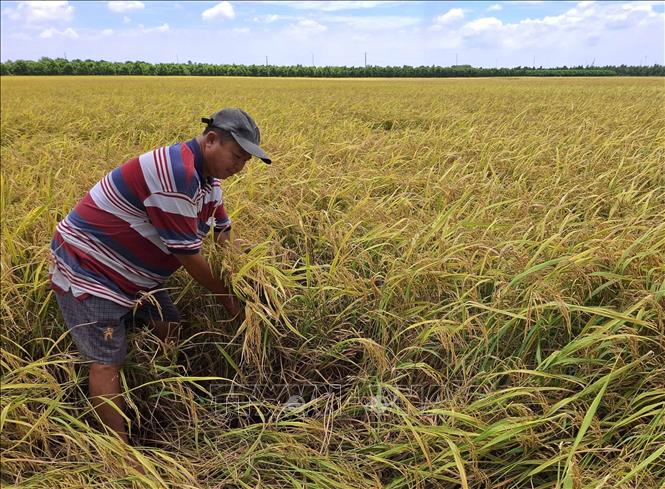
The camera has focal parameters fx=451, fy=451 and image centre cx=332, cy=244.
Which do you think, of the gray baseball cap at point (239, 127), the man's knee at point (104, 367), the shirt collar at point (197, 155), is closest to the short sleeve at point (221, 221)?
the shirt collar at point (197, 155)

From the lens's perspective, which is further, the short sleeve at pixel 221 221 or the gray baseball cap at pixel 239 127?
the short sleeve at pixel 221 221

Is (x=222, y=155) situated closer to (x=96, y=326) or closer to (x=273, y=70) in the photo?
(x=96, y=326)

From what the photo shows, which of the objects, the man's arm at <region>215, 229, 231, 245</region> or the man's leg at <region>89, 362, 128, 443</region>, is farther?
the man's arm at <region>215, 229, 231, 245</region>

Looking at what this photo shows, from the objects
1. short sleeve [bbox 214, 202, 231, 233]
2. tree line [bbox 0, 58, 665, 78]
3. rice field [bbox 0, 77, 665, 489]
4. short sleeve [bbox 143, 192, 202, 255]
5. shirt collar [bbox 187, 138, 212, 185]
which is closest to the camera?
rice field [bbox 0, 77, 665, 489]

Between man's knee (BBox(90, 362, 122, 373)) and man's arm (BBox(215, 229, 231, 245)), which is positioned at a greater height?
man's arm (BBox(215, 229, 231, 245))

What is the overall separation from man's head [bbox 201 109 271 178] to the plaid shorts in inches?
21.3

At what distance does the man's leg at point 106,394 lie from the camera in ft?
4.80

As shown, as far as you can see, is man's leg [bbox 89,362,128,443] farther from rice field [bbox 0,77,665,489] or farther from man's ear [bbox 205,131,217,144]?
man's ear [bbox 205,131,217,144]

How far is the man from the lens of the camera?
1466 millimetres

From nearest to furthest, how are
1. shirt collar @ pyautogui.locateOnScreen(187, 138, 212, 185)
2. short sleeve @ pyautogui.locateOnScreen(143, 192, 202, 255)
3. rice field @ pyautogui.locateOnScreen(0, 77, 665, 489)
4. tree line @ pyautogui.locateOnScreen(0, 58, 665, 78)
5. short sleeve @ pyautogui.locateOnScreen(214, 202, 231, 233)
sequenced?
rice field @ pyautogui.locateOnScreen(0, 77, 665, 489)
short sleeve @ pyautogui.locateOnScreen(143, 192, 202, 255)
shirt collar @ pyautogui.locateOnScreen(187, 138, 212, 185)
short sleeve @ pyautogui.locateOnScreen(214, 202, 231, 233)
tree line @ pyautogui.locateOnScreen(0, 58, 665, 78)

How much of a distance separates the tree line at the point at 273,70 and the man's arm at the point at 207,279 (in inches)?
1550

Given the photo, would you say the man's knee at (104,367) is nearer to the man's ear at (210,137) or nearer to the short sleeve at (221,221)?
the short sleeve at (221,221)

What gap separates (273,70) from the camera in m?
49.4

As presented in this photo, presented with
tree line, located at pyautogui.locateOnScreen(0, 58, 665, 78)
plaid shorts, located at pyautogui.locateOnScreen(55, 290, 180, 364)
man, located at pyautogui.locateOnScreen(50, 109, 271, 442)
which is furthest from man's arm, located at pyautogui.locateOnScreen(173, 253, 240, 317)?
tree line, located at pyautogui.locateOnScreen(0, 58, 665, 78)
